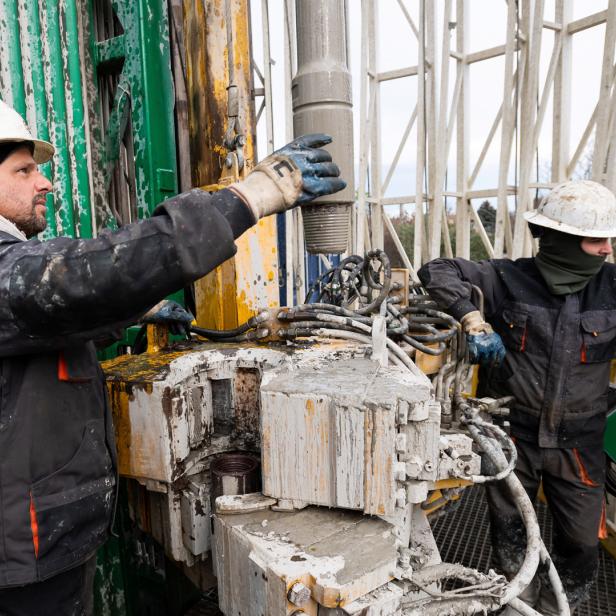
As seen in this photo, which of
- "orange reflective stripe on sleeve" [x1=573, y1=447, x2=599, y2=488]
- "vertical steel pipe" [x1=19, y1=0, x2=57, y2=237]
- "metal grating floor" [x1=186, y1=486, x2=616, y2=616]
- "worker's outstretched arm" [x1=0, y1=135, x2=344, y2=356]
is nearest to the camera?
"worker's outstretched arm" [x1=0, y1=135, x2=344, y2=356]

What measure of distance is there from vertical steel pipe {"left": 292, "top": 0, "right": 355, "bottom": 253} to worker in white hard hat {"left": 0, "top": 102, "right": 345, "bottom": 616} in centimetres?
48

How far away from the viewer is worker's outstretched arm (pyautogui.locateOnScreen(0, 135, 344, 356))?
909 millimetres

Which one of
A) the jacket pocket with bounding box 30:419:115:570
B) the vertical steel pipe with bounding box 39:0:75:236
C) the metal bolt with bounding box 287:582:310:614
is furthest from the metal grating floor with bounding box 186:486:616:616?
the vertical steel pipe with bounding box 39:0:75:236

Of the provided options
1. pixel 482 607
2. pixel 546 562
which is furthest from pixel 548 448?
pixel 482 607

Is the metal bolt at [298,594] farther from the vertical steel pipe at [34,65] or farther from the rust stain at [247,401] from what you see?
the vertical steel pipe at [34,65]

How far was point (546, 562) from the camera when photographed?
5.50 ft

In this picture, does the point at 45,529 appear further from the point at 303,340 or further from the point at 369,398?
the point at 303,340

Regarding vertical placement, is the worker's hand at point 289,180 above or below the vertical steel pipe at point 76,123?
below

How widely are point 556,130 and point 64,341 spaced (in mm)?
5331

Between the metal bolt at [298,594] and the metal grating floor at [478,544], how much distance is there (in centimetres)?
198

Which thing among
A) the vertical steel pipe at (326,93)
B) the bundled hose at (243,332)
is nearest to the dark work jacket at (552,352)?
the vertical steel pipe at (326,93)

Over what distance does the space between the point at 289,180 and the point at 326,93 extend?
30.1 inches

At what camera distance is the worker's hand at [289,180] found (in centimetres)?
115

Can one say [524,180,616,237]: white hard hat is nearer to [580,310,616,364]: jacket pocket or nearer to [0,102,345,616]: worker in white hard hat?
[580,310,616,364]: jacket pocket
